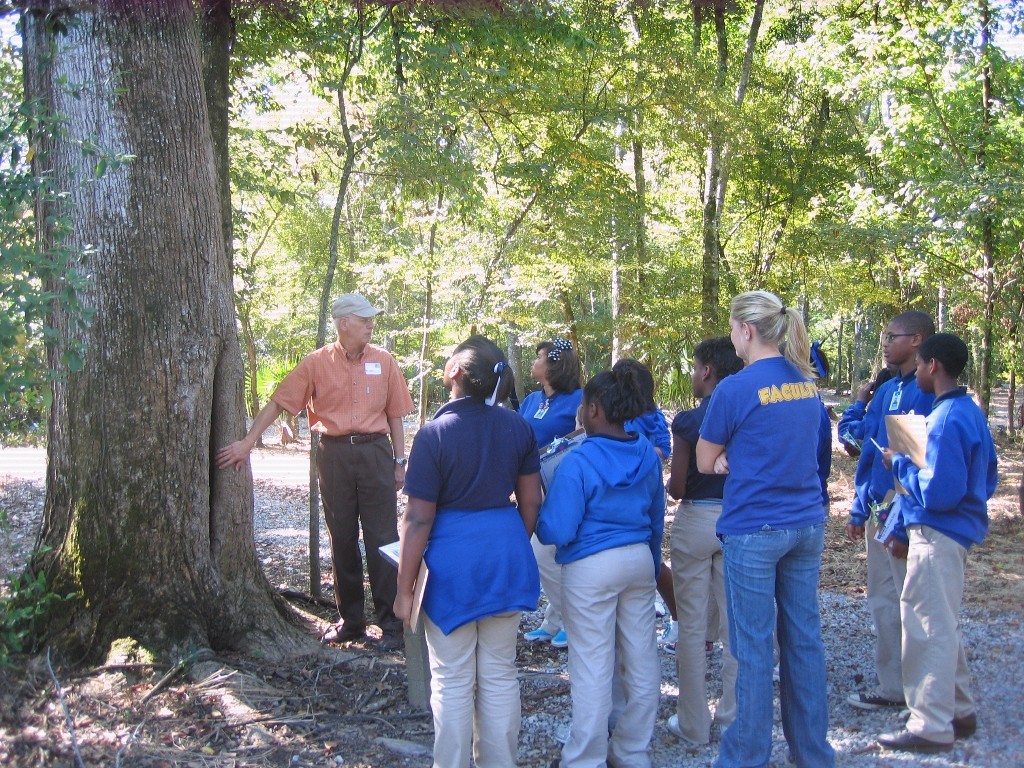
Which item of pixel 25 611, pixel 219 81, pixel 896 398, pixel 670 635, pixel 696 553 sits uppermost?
pixel 219 81

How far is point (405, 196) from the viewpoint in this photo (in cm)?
747

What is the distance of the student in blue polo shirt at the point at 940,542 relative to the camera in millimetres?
3879

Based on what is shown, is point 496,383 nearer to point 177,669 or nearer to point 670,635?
point 177,669

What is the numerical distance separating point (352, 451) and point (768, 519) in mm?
2771

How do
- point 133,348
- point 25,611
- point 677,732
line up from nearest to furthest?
point 25,611
point 677,732
point 133,348

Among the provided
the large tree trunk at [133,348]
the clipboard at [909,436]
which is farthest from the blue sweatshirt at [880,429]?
the large tree trunk at [133,348]

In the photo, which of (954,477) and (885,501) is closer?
(954,477)

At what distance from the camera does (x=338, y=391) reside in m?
5.36

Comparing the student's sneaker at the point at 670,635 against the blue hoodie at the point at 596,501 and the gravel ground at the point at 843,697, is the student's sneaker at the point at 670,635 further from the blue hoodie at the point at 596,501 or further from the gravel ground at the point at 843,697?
the blue hoodie at the point at 596,501

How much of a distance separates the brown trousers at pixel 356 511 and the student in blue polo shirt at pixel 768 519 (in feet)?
7.90

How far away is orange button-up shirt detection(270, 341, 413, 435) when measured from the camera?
5312 mm

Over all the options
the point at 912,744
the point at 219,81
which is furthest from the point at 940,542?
the point at 219,81

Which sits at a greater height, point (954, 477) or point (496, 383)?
point (496, 383)

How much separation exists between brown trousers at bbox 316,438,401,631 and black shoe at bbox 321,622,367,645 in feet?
0.10
